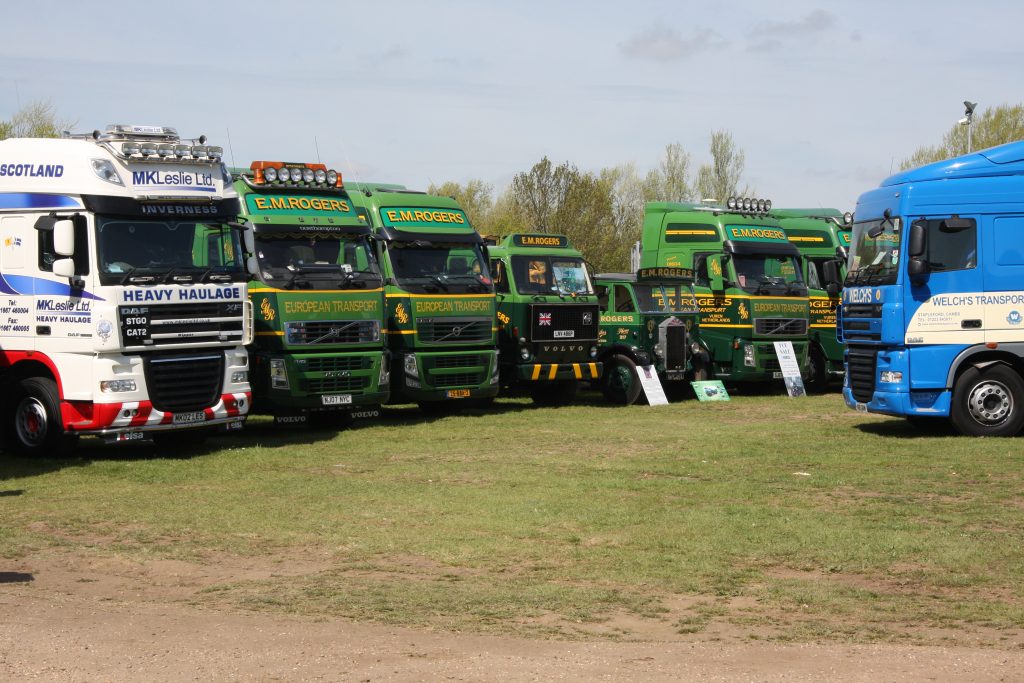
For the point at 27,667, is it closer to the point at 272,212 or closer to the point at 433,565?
the point at 433,565

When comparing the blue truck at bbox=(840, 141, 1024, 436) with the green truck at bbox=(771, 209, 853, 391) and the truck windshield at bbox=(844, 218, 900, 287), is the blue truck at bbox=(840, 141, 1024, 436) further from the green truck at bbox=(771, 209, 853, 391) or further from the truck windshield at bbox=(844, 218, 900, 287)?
the green truck at bbox=(771, 209, 853, 391)

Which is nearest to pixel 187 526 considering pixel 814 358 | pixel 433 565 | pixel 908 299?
pixel 433 565

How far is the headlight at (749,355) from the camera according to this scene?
24578 millimetres

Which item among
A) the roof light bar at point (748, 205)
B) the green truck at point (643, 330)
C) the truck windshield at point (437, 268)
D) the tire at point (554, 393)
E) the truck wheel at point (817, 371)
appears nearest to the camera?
the truck windshield at point (437, 268)

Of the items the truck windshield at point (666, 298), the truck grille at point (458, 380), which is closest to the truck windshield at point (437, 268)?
the truck grille at point (458, 380)

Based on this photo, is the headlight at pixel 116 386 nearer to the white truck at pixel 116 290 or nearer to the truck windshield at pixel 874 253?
the white truck at pixel 116 290

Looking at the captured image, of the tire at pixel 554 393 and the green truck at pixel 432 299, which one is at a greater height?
the green truck at pixel 432 299

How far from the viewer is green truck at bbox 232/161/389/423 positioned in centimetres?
1711

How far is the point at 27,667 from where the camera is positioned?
6.69 meters

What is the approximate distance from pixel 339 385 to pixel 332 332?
2.46 feet

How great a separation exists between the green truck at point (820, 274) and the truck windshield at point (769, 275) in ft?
2.04

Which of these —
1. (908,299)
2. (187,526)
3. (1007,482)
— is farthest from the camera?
(908,299)

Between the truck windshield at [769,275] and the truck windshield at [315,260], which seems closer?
the truck windshield at [315,260]

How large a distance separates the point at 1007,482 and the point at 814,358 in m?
13.5
